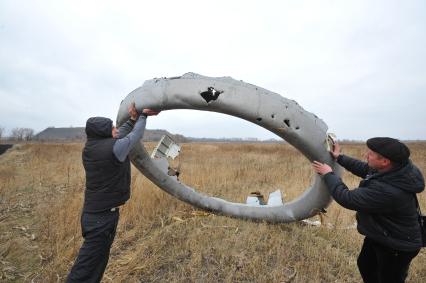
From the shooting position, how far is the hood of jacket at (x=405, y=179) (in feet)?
9.38

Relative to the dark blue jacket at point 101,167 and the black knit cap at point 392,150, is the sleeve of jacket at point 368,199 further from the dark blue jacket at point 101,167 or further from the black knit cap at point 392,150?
the dark blue jacket at point 101,167

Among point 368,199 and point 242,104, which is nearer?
point 368,199

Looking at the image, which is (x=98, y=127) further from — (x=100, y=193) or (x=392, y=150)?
(x=392, y=150)

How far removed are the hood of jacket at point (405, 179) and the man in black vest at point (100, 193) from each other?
2.39 meters

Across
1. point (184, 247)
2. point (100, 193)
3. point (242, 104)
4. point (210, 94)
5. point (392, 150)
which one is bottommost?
point (184, 247)

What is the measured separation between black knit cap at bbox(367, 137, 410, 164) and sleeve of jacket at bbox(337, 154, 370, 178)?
2.23ft

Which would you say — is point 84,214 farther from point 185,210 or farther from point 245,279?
point 185,210

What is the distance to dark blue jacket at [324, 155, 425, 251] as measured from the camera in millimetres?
2859

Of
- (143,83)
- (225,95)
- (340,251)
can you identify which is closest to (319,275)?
(340,251)

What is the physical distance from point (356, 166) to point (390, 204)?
2.98ft

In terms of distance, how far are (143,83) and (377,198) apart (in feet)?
9.90

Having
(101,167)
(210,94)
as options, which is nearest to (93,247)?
(101,167)

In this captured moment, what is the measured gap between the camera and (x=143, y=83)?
4531mm

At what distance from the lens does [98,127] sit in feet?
11.4
